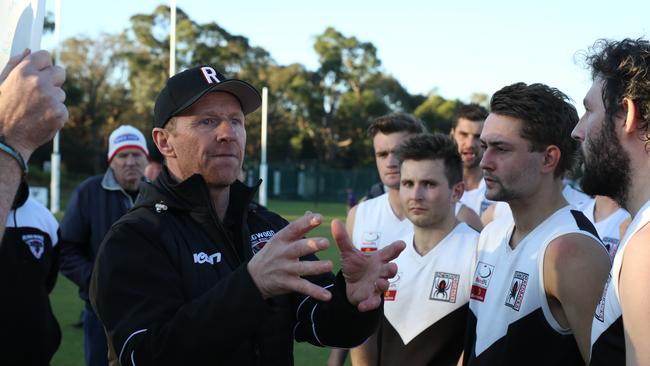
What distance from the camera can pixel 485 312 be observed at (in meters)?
3.33

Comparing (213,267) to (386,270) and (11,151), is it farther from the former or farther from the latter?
(11,151)

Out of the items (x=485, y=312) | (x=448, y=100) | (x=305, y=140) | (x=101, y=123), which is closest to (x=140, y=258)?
(x=485, y=312)

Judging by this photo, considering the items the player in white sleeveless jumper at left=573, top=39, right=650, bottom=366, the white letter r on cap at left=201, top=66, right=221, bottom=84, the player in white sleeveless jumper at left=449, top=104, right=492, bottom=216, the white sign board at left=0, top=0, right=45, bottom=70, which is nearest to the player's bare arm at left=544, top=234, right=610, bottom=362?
the player in white sleeveless jumper at left=573, top=39, right=650, bottom=366

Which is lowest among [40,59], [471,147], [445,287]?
[445,287]

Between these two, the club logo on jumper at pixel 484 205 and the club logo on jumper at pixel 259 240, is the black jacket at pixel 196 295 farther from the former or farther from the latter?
the club logo on jumper at pixel 484 205

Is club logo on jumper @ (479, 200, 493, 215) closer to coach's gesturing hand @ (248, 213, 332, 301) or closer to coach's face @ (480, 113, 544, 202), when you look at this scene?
coach's face @ (480, 113, 544, 202)

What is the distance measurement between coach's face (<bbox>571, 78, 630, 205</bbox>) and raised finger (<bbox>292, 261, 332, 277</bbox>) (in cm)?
116

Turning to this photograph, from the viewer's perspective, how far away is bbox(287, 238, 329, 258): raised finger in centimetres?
207

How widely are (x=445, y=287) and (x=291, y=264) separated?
2.04 meters

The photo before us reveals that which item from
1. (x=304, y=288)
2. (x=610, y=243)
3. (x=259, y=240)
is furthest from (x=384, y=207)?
(x=304, y=288)

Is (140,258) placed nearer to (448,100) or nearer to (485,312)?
(485,312)

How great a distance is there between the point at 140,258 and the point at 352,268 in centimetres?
81

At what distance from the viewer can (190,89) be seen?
291 cm

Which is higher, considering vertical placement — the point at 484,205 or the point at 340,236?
the point at 340,236
